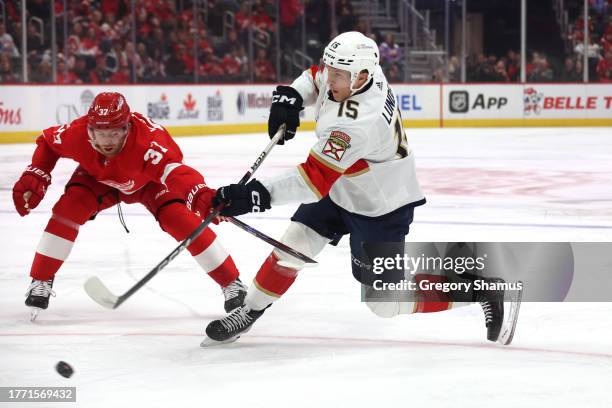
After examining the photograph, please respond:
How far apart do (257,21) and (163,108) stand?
7.75ft

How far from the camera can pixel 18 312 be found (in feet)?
12.7

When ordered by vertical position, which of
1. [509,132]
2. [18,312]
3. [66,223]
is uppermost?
[66,223]

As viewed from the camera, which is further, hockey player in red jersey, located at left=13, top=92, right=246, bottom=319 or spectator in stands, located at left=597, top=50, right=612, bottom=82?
spectator in stands, located at left=597, top=50, right=612, bottom=82

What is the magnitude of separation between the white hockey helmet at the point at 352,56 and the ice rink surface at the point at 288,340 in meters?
0.86

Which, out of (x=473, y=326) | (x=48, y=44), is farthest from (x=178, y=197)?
(x=48, y=44)

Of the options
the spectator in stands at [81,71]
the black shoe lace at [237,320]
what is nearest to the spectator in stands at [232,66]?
the spectator in stands at [81,71]

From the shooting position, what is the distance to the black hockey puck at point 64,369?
293 centimetres

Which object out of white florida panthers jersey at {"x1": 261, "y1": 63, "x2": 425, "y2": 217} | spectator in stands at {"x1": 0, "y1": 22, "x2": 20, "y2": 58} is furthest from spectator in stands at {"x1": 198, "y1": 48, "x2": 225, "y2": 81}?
white florida panthers jersey at {"x1": 261, "y1": 63, "x2": 425, "y2": 217}

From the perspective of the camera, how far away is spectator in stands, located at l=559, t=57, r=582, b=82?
16.8m

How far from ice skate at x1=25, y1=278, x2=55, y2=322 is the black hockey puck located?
31.6 inches

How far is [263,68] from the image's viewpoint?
15695 millimetres

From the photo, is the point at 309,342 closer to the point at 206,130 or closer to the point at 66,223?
the point at 66,223

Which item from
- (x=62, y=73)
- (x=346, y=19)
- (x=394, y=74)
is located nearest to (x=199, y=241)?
(x=62, y=73)

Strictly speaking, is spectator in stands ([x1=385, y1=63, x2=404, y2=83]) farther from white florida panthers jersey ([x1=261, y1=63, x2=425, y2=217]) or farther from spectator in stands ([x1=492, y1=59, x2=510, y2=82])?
white florida panthers jersey ([x1=261, y1=63, x2=425, y2=217])
